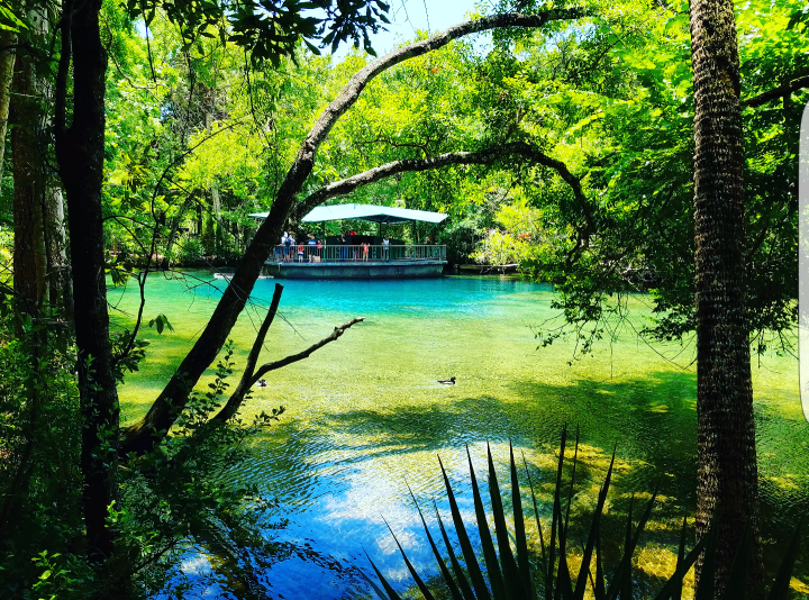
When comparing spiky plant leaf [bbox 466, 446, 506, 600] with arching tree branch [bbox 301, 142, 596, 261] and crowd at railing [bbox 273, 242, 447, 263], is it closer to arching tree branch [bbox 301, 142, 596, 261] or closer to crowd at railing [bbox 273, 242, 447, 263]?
arching tree branch [bbox 301, 142, 596, 261]

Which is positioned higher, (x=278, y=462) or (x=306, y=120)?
(x=306, y=120)

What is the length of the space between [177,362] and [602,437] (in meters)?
5.79

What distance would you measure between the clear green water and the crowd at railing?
1211 cm

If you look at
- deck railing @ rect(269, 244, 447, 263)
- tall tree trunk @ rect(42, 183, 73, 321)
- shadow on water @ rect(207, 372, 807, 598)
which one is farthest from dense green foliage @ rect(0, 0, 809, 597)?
deck railing @ rect(269, 244, 447, 263)

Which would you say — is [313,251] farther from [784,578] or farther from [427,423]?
[784,578]

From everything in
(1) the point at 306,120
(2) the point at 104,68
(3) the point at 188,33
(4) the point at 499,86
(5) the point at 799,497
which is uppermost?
(1) the point at 306,120

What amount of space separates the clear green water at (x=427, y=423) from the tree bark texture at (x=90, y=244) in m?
0.56

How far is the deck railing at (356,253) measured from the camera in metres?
24.4

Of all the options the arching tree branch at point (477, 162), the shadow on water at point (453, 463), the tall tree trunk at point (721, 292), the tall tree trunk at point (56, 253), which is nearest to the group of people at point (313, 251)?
the shadow on water at point (453, 463)

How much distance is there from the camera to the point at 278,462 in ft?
16.9

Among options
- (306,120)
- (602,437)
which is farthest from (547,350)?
(306,120)

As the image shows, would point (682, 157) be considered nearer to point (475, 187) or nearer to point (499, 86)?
point (475, 187)

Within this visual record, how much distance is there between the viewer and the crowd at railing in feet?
79.9

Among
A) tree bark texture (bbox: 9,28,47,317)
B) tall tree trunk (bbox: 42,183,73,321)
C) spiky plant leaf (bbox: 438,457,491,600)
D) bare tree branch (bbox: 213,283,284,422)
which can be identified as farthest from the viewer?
tall tree trunk (bbox: 42,183,73,321)
